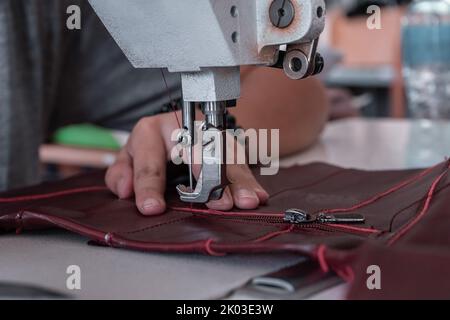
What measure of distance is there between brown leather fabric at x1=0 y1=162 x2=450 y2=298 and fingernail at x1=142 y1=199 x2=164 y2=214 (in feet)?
0.04

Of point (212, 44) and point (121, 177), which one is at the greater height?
point (212, 44)

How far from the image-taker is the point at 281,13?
720 millimetres

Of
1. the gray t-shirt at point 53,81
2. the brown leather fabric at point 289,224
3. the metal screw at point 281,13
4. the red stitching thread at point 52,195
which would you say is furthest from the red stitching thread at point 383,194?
the gray t-shirt at point 53,81

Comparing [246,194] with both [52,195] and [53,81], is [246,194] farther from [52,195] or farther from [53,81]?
[53,81]

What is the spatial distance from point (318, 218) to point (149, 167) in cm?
25

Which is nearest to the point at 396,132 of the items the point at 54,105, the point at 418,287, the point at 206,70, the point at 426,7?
the point at 54,105

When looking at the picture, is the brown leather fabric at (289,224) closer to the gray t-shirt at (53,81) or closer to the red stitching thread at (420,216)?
the red stitching thread at (420,216)

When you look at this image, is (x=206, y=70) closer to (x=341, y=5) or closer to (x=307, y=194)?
(x=307, y=194)

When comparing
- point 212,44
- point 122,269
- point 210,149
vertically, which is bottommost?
point 122,269

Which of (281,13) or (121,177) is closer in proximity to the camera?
(281,13)

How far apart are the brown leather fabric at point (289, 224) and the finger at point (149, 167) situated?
0.05 ft

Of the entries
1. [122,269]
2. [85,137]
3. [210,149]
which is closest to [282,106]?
[210,149]

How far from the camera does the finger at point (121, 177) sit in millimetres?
886

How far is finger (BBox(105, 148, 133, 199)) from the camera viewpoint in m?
0.89
